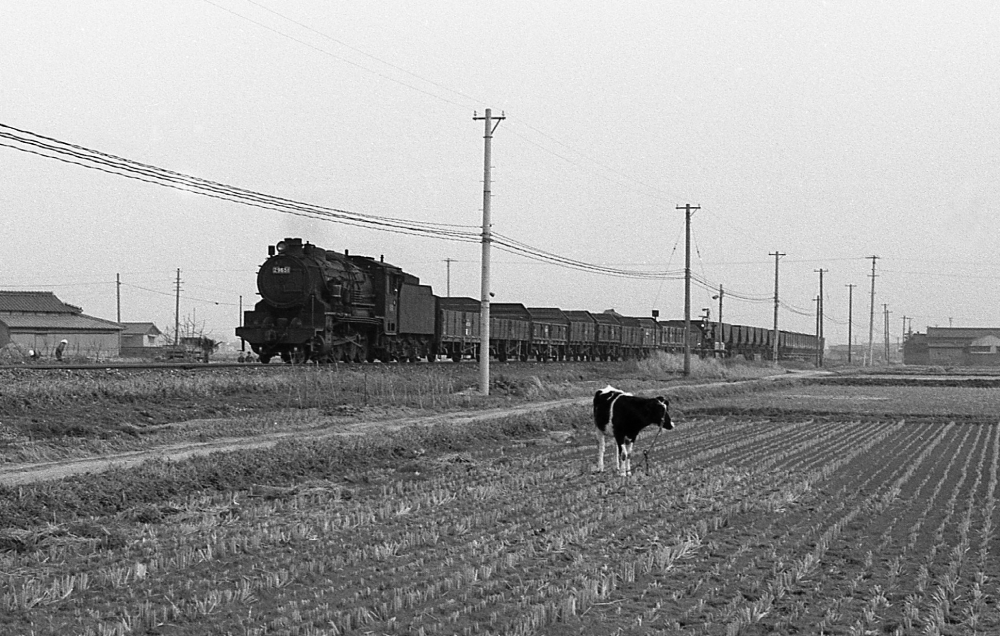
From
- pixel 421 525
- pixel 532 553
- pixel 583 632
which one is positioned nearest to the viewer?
pixel 583 632

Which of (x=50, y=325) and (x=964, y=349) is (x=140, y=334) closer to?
(x=50, y=325)

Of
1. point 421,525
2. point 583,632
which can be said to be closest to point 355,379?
point 421,525

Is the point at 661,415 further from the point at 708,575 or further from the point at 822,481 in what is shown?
the point at 708,575

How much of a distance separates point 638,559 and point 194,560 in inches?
179

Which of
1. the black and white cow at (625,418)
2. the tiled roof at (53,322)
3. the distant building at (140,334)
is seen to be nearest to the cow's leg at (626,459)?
the black and white cow at (625,418)

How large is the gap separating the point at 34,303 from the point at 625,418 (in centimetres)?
6669

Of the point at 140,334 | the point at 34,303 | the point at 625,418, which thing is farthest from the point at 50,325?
the point at 625,418

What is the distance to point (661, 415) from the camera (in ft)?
62.1

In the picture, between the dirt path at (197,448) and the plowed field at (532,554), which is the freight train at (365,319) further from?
the plowed field at (532,554)

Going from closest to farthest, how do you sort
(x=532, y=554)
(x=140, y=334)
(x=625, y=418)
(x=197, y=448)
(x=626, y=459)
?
(x=532, y=554)
(x=626, y=459)
(x=625, y=418)
(x=197, y=448)
(x=140, y=334)

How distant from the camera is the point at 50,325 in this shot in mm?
71062

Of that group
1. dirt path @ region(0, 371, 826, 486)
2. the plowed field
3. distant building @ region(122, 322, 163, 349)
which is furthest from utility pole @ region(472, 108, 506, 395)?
distant building @ region(122, 322, 163, 349)

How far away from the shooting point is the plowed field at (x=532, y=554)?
849 centimetres

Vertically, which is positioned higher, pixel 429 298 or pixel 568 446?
pixel 429 298
